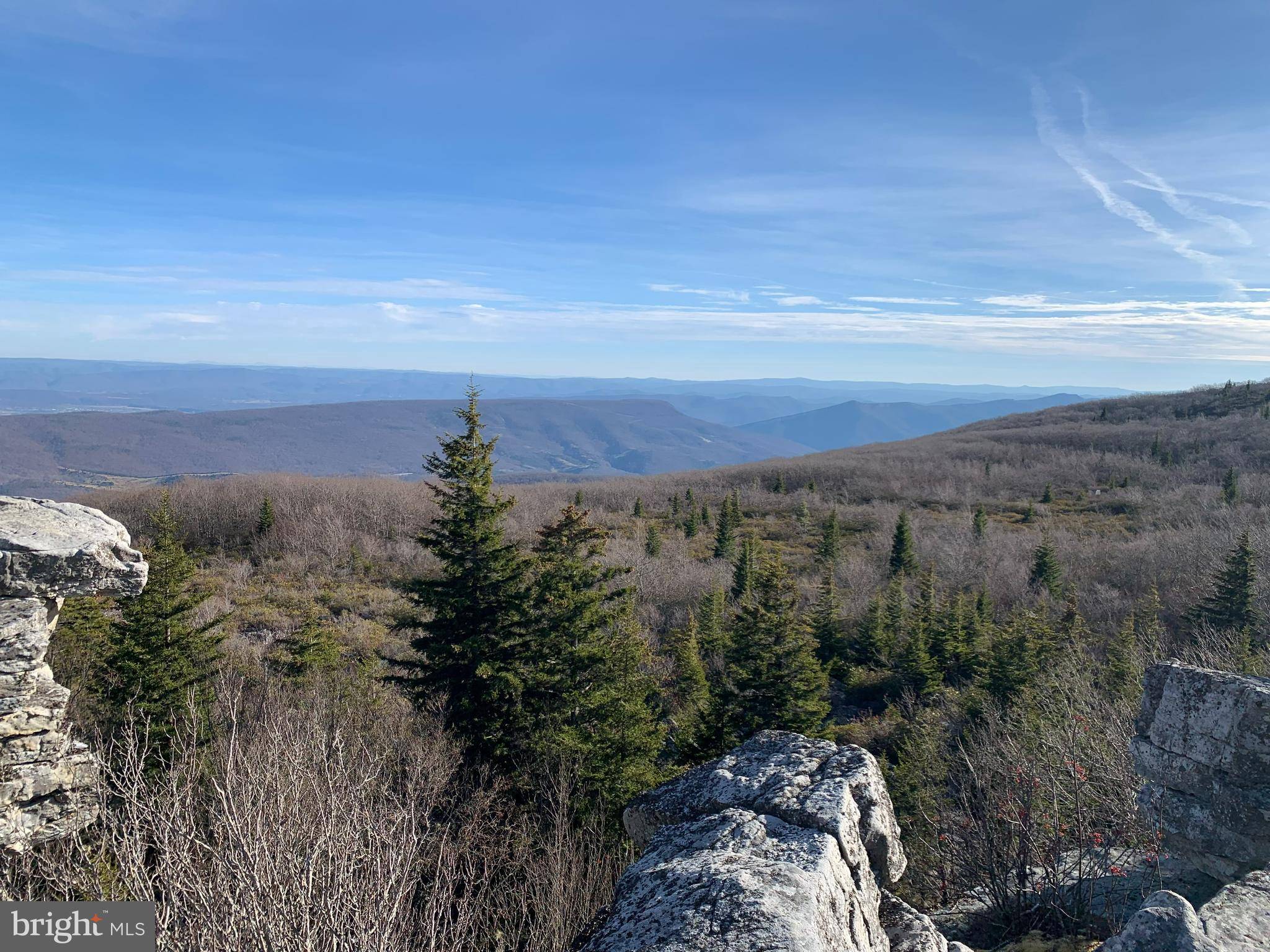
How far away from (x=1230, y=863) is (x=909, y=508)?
59042 millimetres

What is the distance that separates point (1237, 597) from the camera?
2564cm

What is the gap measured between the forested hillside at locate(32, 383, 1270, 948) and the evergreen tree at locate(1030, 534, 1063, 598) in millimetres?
210

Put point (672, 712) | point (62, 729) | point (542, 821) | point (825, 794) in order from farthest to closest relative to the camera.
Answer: point (672, 712) → point (542, 821) → point (62, 729) → point (825, 794)

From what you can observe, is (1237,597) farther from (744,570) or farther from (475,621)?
(475,621)

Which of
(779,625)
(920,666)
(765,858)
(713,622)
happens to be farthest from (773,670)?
(920,666)

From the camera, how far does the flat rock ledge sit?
13.2 ft

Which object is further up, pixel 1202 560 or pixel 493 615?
pixel 493 615

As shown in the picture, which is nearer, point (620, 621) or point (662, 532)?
point (620, 621)

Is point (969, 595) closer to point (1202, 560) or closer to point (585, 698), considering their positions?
point (1202, 560)

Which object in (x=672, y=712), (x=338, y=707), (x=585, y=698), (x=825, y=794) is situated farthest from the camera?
(x=672, y=712)

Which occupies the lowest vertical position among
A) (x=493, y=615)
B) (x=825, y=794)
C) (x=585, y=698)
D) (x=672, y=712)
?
(x=672, y=712)

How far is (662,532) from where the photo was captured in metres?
55.1

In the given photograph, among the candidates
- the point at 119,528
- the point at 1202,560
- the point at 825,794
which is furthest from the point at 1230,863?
the point at 1202,560

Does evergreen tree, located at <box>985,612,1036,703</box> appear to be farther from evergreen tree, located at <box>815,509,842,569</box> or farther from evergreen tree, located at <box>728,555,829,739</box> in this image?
evergreen tree, located at <box>815,509,842,569</box>
